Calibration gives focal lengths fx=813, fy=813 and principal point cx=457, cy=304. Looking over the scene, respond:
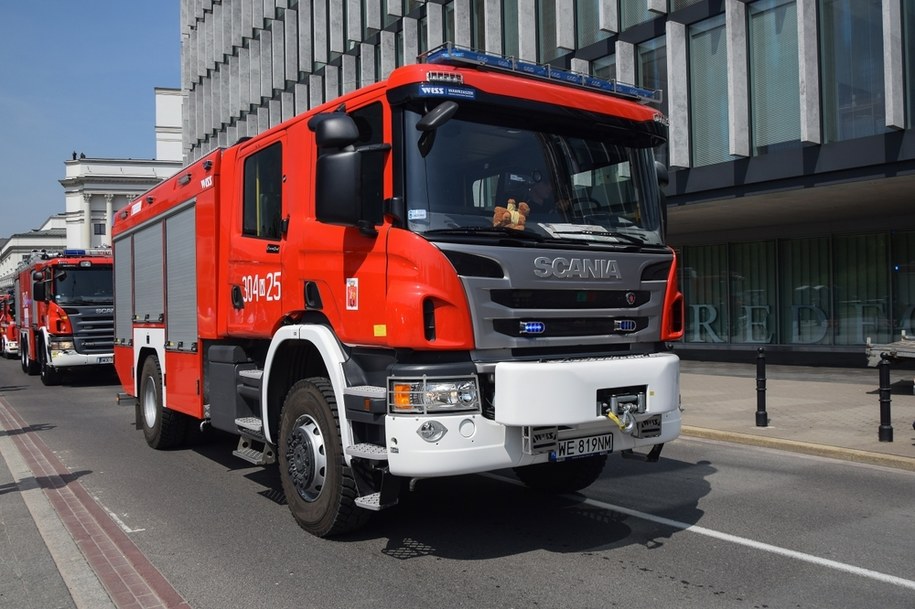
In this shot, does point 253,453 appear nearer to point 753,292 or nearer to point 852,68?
point 852,68

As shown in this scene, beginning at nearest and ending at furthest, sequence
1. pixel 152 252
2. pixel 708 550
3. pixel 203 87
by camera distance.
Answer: pixel 708 550 → pixel 152 252 → pixel 203 87

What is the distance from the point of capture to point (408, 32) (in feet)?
86.8

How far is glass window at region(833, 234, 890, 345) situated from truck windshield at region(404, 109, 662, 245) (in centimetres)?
1570

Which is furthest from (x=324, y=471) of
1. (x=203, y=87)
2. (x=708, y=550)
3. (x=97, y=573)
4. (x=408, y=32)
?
(x=203, y=87)

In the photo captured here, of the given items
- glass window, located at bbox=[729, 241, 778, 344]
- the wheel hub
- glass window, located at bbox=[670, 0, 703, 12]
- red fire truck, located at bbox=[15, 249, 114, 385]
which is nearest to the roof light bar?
the wheel hub

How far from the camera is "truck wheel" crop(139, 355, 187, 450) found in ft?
30.4

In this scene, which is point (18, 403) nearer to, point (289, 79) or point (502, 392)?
point (502, 392)

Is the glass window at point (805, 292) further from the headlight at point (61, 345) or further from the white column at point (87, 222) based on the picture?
the white column at point (87, 222)

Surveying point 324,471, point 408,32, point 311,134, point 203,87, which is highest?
point 203,87

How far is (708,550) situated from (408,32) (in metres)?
23.7

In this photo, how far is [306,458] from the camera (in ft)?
19.1

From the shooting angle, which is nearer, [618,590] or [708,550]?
[618,590]

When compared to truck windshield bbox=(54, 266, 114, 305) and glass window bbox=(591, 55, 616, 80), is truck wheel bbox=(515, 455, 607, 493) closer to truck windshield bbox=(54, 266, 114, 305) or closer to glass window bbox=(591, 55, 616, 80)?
truck windshield bbox=(54, 266, 114, 305)

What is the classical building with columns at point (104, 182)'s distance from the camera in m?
75.2
